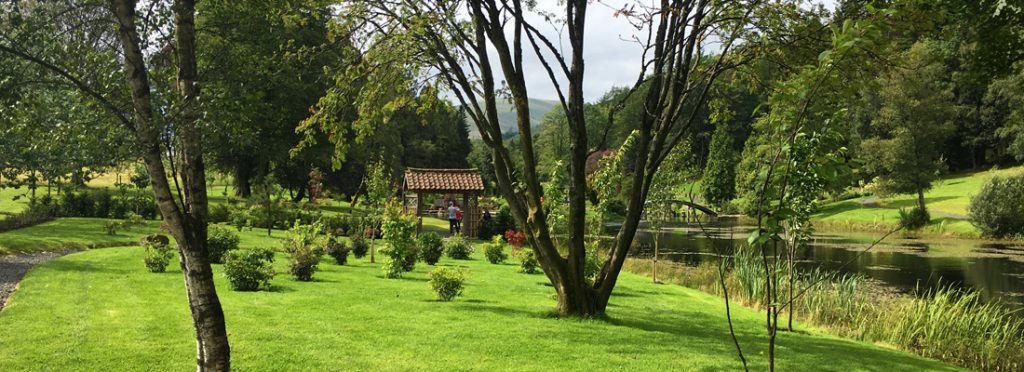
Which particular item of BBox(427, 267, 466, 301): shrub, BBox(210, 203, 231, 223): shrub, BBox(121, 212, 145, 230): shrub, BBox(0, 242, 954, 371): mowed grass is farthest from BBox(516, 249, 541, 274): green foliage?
BBox(210, 203, 231, 223): shrub

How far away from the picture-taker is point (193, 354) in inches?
289

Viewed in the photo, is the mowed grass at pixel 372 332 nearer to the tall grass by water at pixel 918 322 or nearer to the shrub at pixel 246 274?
the shrub at pixel 246 274

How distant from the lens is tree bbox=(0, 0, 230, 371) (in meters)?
4.59

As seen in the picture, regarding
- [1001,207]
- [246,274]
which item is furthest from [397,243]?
[1001,207]

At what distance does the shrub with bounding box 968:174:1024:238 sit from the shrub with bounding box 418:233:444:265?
3095cm

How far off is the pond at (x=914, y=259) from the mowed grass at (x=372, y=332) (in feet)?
16.1

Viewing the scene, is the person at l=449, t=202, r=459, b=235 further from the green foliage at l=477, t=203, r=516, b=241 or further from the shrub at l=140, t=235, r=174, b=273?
the shrub at l=140, t=235, r=174, b=273

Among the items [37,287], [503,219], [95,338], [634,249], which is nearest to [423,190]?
[503,219]

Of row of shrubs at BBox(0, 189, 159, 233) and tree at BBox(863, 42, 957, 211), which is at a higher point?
tree at BBox(863, 42, 957, 211)

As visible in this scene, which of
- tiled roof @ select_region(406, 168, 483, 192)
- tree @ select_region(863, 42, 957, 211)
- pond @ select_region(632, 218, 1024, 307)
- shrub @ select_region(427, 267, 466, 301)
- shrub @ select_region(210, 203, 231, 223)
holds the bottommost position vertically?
pond @ select_region(632, 218, 1024, 307)

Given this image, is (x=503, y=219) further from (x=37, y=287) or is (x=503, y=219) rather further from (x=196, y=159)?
(x=196, y=159)

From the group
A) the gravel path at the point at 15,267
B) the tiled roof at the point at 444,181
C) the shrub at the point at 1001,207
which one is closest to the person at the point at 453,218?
the tiled roof at the point at 444,181

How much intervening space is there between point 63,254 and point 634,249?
21.6m

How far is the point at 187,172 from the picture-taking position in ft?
17.5
